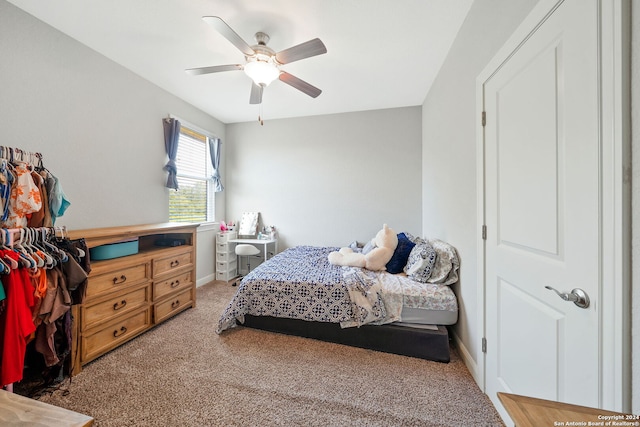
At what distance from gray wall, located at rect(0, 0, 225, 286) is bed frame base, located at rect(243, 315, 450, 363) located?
190 centimetres

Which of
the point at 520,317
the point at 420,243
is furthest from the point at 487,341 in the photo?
the point at 420,243

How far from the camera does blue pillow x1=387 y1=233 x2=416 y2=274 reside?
2.39 metres

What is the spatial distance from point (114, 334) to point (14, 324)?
80 cm

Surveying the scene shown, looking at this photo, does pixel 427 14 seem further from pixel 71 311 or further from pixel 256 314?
pixel 71 311

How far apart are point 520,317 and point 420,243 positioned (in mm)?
1267

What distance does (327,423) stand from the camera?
4.28 feet

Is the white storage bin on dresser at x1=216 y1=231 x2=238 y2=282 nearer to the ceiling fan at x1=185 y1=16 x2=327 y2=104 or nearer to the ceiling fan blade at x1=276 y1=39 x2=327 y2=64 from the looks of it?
the ceiling fan at x1=185 y1=16 x2=327 y2=104

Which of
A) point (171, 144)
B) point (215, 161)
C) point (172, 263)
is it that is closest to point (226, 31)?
point (171, 144)

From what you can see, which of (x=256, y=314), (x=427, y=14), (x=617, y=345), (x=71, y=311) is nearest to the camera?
(x=617, y=345)

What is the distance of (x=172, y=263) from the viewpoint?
Answer: 2465mm

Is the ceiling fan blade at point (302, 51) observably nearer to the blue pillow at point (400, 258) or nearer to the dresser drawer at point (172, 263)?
the blue pillow at point (400, 258)

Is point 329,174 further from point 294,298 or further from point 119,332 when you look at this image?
point 119,332

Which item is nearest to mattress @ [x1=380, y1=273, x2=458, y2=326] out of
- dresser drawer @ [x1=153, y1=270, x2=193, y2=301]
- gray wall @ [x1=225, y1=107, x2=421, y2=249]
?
gray wall @ [x1=225, y1=107, x2=421, y2=249]

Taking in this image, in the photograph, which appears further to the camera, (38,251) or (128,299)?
(128,299)
